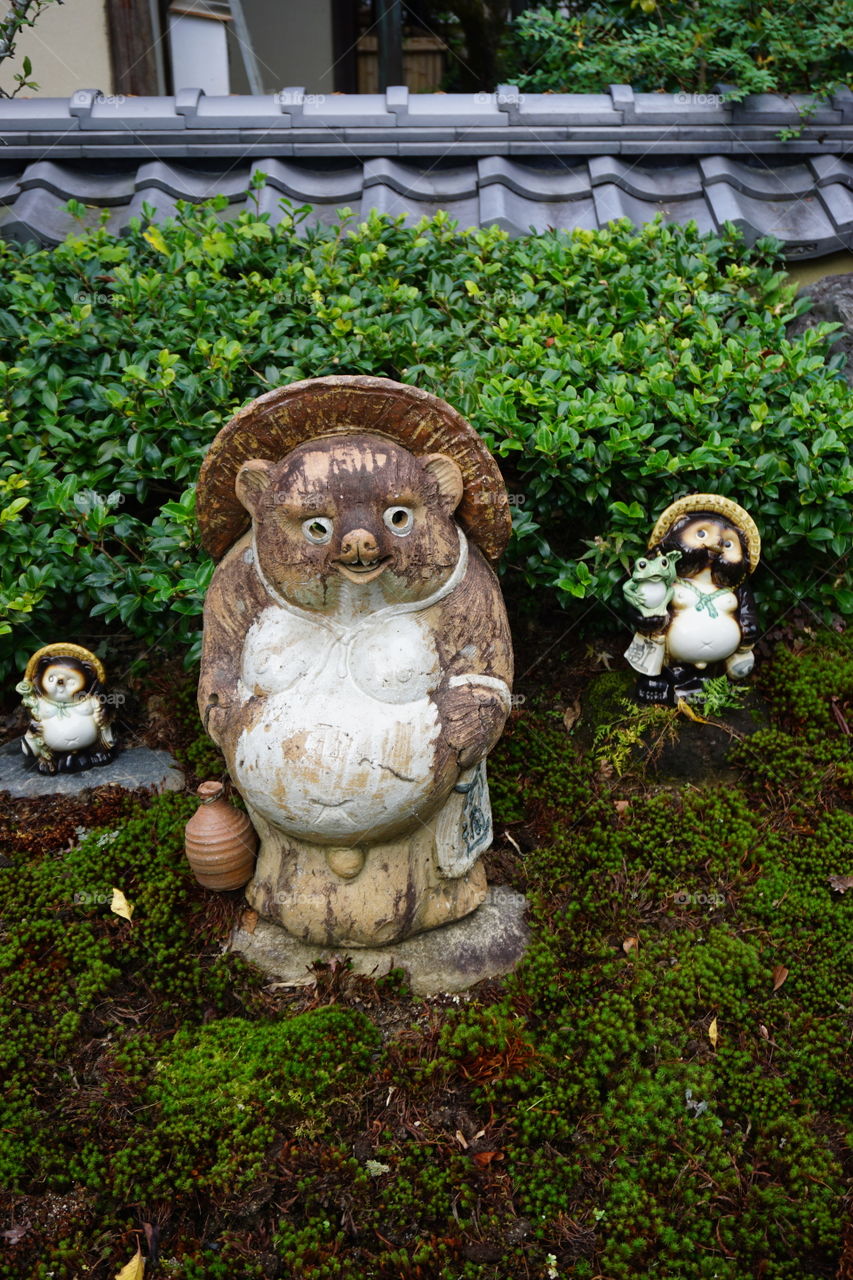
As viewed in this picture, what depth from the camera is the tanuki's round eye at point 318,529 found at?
2.84 m

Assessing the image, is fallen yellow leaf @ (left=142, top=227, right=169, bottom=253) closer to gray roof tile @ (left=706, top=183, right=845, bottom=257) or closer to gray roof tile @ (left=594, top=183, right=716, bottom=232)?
gray roof tile @ (left=594, top=183, right=716, bottom=232)

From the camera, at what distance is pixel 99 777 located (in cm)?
414

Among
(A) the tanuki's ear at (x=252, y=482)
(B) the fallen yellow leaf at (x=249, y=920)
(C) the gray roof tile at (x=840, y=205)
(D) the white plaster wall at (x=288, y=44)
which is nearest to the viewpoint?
(A) the tanuki's ear at (x=252, y=482)

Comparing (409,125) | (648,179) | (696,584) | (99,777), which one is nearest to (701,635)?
A: (696,584)

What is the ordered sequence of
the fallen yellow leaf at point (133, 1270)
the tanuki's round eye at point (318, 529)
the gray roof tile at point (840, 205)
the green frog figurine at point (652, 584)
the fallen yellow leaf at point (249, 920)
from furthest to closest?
the gray roof tile at point (840, 205), the green frog figurine at point (652, 584), the fallen yellow leaf at point (249, 920), the tanuki's round eye at point (318, 529), the fallen yellow leaf at point (133, 1270)

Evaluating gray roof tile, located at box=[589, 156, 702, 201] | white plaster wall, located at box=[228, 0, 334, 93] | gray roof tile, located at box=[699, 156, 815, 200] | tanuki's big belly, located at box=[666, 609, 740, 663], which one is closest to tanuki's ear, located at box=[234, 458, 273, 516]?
tanuki's big belly, located at box=[666, 609, 740, 663]

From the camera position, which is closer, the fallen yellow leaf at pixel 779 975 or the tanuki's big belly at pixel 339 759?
the tanuki's big belly at pixel 339 759

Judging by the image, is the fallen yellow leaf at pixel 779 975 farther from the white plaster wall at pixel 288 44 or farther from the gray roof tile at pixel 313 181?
the white plaster wall at pixel 288 44

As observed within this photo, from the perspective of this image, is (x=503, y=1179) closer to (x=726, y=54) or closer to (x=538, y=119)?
(x=538, y=119)

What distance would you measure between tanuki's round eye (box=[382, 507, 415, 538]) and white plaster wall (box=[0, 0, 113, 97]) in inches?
217

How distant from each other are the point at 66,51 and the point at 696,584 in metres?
5.61

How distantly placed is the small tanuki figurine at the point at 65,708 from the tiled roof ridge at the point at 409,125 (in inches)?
108

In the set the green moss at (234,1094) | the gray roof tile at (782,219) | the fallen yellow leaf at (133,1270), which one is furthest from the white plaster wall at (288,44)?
the fallen yellow leaf at (133,1270)

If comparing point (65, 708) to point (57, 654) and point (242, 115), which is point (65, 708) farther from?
point (242, 115)
